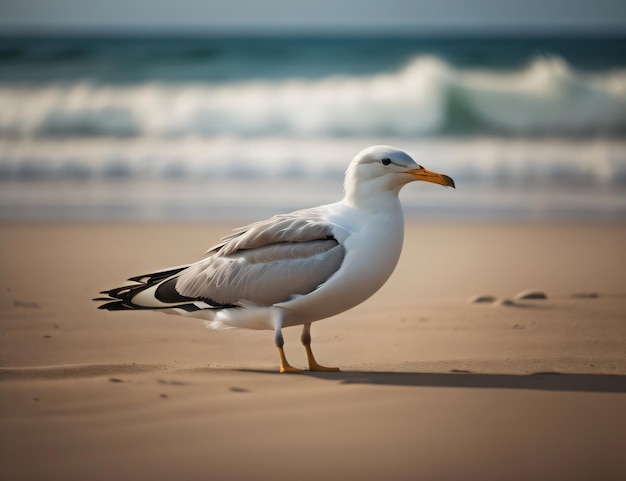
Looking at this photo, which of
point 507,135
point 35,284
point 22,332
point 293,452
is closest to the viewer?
point 293,452

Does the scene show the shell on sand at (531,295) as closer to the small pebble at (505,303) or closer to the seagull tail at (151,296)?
the small pebble at (505,303)

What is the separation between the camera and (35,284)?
7.64 metres

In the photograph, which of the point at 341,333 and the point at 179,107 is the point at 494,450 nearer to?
the point at 341,333

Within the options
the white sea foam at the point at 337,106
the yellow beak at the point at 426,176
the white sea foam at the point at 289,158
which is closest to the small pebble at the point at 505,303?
the yellow beak at the point at 426,176

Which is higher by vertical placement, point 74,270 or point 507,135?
point 507,135

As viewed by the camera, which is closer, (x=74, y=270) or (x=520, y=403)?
(x=520, y=403)

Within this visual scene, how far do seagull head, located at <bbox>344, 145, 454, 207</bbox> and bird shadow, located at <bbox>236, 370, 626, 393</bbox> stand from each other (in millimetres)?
985

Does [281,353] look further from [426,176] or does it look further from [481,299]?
[481,299]

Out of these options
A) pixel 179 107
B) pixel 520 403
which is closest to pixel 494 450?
pixel 520 403

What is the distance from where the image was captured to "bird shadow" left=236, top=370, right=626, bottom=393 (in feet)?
15.7

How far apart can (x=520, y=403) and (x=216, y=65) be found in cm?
2186

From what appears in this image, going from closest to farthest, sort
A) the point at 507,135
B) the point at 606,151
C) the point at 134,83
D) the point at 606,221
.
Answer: the point at 606,221 < the point at 606,151 < the point at 507,135 < the point at 134,83

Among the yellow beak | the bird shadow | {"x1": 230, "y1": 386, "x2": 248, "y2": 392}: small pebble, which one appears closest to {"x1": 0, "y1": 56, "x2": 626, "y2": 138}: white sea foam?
the yellow beak

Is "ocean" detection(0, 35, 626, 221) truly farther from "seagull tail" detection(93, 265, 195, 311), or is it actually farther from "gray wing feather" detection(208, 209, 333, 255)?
"gray wing feather" detection(208, 209, 333, 255)
